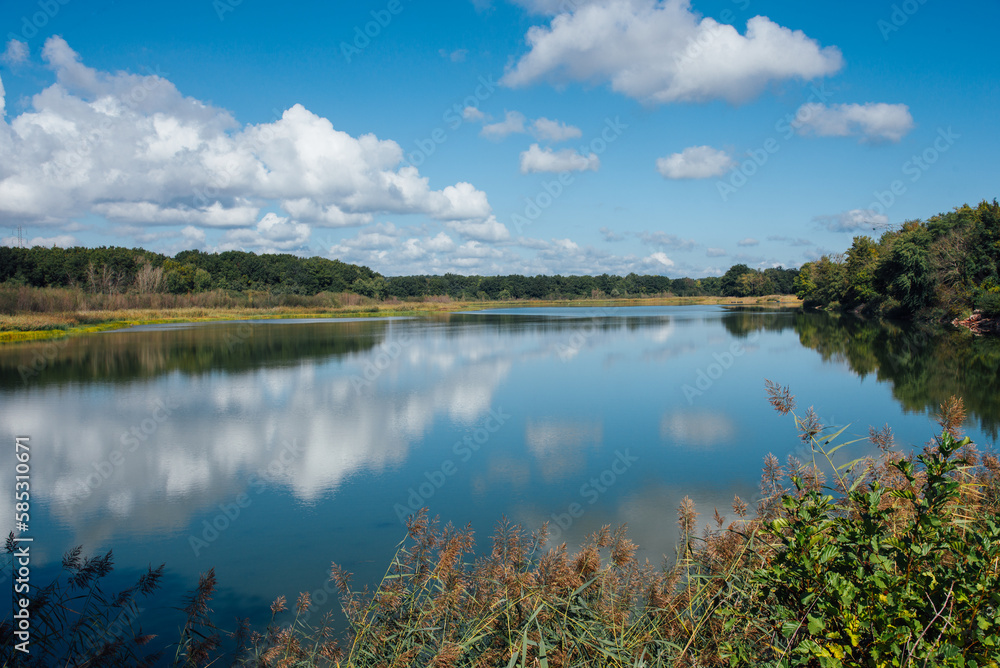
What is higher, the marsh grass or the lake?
the marsh grass

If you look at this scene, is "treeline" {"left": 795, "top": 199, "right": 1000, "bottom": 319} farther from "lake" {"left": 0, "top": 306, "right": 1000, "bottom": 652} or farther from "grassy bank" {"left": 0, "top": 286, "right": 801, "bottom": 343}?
"grassy bank" {"left": 0, "top": 286, "right": 801, "bottom": 343}

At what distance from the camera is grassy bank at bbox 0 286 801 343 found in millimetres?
32312

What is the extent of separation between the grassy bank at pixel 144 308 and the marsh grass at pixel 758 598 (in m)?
33.5

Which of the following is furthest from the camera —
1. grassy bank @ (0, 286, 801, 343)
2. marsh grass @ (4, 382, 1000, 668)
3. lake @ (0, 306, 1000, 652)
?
grassy bank @ (0, 286, 801, 343)

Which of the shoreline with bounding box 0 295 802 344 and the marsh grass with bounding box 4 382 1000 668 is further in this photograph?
the shoreline with bounding box 0 295 802 344

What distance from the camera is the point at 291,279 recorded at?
77312mm

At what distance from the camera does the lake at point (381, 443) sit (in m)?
5.92

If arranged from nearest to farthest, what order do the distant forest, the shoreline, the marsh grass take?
1. the marsh grass
2. the shoreline
3. the distant forest

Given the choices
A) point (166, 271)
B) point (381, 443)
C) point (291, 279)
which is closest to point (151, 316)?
point (166, 271)

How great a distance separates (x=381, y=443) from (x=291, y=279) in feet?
241

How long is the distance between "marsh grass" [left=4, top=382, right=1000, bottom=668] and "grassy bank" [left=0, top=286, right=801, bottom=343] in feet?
110

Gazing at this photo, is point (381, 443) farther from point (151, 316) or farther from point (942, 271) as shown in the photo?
point (151, 316)

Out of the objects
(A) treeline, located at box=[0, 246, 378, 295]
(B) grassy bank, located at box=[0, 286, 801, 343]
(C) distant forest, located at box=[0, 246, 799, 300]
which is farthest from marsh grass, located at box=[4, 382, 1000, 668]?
(C) distant forest, located at box=[0, 246, 799, 300]

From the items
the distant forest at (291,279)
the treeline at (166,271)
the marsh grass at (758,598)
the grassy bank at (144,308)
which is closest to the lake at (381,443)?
the marsh grass at (758,598)
